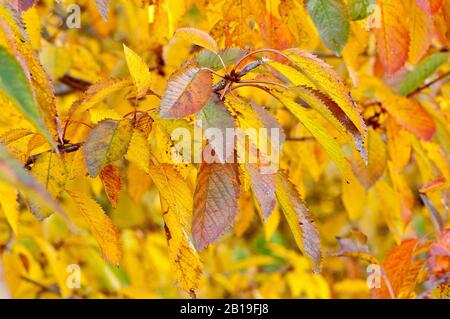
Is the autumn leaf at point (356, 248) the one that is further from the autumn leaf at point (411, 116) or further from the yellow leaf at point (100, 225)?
the yellow leaf at point (100, 225)

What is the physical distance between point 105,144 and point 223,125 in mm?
159

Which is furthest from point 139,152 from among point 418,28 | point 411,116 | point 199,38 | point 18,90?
point 411,116

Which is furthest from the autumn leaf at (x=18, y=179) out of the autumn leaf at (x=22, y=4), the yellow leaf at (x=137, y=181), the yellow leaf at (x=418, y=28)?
the yellow leaf at (x=137, y=181)

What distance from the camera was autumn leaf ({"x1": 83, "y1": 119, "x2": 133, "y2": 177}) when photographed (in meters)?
0.85

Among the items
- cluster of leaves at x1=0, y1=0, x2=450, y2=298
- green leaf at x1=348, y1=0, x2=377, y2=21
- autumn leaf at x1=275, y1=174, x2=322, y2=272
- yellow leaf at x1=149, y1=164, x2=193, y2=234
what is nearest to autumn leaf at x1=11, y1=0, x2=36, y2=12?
cluster of leaves at x1=0, y1=0, x2=450, y2=298

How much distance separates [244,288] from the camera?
2.57 meters

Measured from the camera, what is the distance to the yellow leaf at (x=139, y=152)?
0.89m

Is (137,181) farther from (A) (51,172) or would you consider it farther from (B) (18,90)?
(B) (18,90)

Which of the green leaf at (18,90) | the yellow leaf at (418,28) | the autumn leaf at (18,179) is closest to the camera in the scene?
the autumn leaf at (18,179)

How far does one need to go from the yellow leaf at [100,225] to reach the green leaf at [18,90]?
381 millimetres

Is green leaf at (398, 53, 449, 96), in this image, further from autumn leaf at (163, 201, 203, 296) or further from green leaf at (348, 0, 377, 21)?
autumn leaf at (163, 201, 203, 296)

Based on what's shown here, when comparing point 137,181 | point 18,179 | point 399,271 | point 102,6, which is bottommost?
point 399,271

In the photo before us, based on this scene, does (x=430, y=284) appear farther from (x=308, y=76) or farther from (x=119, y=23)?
(x=119, y=23)

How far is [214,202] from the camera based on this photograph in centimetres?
79
